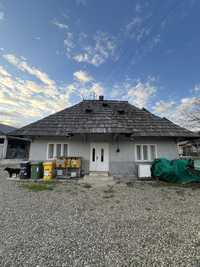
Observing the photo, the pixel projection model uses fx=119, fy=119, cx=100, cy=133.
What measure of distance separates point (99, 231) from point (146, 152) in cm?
727

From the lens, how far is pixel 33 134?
870 centimetres

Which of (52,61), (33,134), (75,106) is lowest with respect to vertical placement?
(33,134)

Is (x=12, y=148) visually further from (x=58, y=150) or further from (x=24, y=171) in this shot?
(x=58, y=150)

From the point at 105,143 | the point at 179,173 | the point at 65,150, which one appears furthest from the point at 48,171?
the point at 179,173

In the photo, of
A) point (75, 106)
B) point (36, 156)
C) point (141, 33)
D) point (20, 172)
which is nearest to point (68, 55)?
point (75, 106)

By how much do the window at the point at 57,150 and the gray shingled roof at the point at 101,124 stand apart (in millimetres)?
1079

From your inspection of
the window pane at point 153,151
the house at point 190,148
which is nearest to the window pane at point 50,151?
the window pane at point 153,151

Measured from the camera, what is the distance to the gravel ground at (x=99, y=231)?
205 centimetres

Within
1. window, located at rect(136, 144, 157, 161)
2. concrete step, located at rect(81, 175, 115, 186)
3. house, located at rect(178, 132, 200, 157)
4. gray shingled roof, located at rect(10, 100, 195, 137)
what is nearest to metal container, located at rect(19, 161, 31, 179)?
gray shingled roof, located at rect(10, 100, 195, 137)

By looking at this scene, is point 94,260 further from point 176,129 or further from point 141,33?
point 141,33

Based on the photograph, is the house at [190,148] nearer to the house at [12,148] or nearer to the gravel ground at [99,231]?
the gravel ground at [99,231]

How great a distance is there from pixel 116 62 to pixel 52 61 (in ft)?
19.8

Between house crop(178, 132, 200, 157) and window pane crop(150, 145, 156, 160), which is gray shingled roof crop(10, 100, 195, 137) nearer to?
window pane crop(150, 145, 156, 160)

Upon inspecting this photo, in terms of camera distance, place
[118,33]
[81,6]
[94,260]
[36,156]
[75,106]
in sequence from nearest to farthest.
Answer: [94,260], [81,6], [36,156], [118,33], [75,106]
